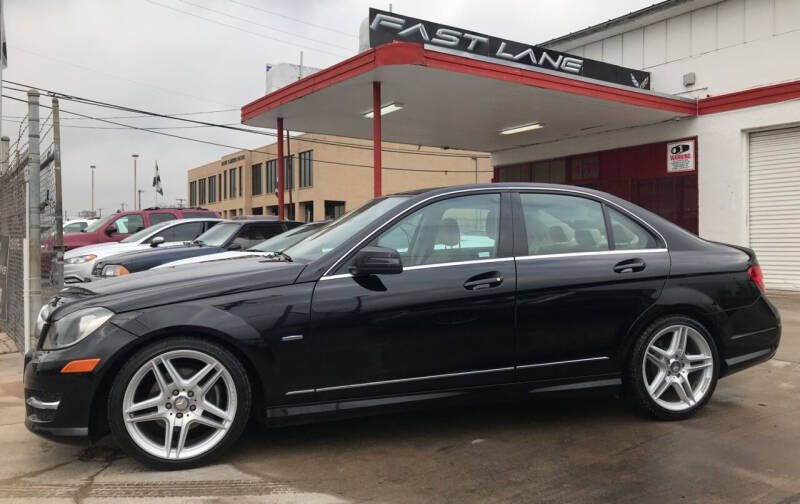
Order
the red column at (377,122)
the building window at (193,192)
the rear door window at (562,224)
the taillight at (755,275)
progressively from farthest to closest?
the building window at (193,192)
the red column at (377,122)
the taillight at (755,275)
the rear door window at (562,224)

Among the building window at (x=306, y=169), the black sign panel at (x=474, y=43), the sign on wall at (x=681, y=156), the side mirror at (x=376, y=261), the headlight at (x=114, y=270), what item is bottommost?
the headlight at (x=114, y=270)

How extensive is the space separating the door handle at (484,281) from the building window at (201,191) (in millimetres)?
68564

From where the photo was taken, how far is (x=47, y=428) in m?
3.29

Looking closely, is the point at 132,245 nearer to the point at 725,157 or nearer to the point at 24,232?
the point at 24,232

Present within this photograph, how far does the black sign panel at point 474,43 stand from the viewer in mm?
10625

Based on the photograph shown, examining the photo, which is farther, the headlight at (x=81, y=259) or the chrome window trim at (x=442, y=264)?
the headlight at (x=81, y=259)

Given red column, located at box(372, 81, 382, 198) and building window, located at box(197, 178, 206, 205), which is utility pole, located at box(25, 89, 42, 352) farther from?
building window, located at box(197, 178, 206, 205)

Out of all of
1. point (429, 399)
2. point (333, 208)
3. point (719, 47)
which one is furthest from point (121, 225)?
point (333, 208)

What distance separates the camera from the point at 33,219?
6363 millimetres

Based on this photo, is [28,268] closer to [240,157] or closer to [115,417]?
[115,417]

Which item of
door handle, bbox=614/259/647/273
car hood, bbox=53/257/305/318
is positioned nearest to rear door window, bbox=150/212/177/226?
car hood, bbox=53/257/305/318

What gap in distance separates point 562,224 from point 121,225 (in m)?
13.4

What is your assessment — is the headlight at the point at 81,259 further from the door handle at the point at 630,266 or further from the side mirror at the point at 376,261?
the door handle at the point at 630,266

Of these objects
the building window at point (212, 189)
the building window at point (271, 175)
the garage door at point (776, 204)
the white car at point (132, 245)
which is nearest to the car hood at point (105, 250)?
the white car at point (132, 245)
